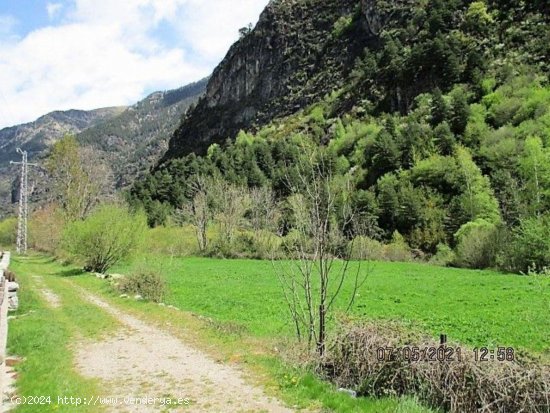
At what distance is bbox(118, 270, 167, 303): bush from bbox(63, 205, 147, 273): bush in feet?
38.0

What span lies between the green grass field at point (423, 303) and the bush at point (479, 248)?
8596 millimetres

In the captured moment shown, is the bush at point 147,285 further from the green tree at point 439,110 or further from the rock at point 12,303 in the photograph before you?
the green tree at point 439,110

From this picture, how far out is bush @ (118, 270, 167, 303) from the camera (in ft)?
70.1

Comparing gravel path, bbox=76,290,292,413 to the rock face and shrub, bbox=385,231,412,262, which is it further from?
the rock face

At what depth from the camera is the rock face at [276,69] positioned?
Result: 14050cm

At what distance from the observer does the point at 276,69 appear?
15338 centimetres

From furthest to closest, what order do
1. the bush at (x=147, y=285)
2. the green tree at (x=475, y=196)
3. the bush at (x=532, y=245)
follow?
1. the green tree at (x=475, y=196)
2. the bush at (x=532, y=245)
3. the bush at (x=147, y=285)

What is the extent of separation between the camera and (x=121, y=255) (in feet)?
111

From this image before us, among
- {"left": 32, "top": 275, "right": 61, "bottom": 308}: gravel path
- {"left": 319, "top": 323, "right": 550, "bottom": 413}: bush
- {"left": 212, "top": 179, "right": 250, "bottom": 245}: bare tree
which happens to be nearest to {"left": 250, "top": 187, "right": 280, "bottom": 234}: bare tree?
{"left": 212, "top": 179, "right": 250, "bottom": 245}: bare tree

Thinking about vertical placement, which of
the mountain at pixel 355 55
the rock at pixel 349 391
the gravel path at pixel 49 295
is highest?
the mountain at pixel 355 55

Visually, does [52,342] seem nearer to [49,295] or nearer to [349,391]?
[349,391]

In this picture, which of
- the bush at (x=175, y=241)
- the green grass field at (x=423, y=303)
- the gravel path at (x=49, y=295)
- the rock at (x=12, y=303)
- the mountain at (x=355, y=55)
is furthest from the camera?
the mountain at (x=355, y=55)

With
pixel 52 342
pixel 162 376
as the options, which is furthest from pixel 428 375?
pixel 52 342

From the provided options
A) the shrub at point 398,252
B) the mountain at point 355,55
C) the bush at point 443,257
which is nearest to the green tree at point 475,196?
the bush at point 443,257
